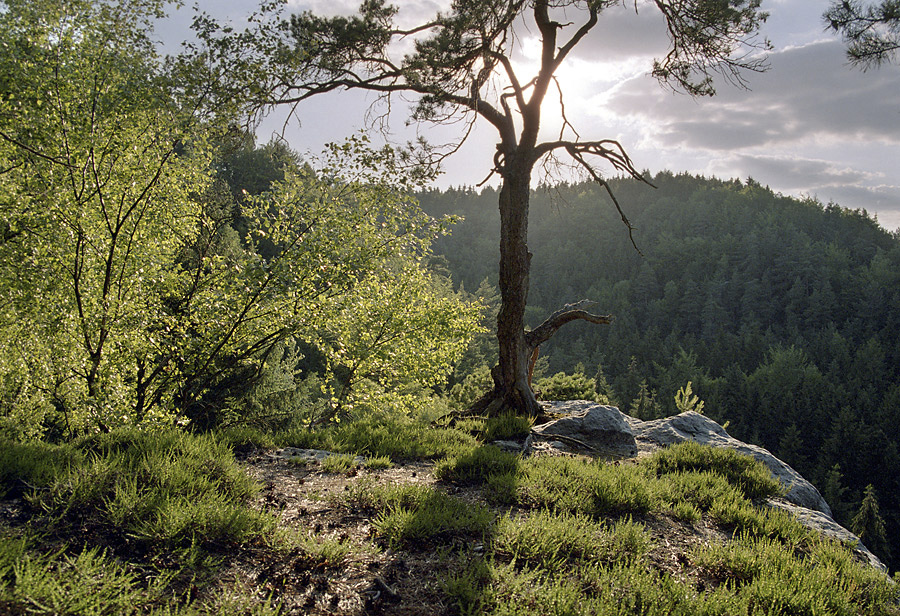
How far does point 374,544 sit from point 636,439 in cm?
649

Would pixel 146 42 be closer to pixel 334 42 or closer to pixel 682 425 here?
pixel 334 42

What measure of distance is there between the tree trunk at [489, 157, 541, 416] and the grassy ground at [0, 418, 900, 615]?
4.06 m

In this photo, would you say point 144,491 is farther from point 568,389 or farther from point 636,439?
point 568,389

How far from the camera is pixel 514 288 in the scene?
30.2ft

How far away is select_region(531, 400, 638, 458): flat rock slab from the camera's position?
25.4 feet

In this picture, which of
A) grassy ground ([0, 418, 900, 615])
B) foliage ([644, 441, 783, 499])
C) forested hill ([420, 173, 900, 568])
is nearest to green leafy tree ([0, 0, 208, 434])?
grassy ground ([0, 418, 900, 615])

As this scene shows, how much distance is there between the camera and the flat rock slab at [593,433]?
25.4 feet

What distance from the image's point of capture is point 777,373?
82000 millimetres

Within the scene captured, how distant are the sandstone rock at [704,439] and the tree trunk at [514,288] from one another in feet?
6.76

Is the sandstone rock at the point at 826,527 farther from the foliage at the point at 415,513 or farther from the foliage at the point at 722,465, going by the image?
the foliage at the point at 415,513

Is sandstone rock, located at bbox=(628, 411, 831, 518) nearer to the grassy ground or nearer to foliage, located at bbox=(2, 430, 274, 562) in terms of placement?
the grassy ground

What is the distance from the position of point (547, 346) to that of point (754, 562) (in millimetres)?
114108

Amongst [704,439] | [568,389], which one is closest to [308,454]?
[704,439]

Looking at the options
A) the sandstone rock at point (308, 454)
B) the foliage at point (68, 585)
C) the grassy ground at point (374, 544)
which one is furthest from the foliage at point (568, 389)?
the foliage at point (68, 585)
